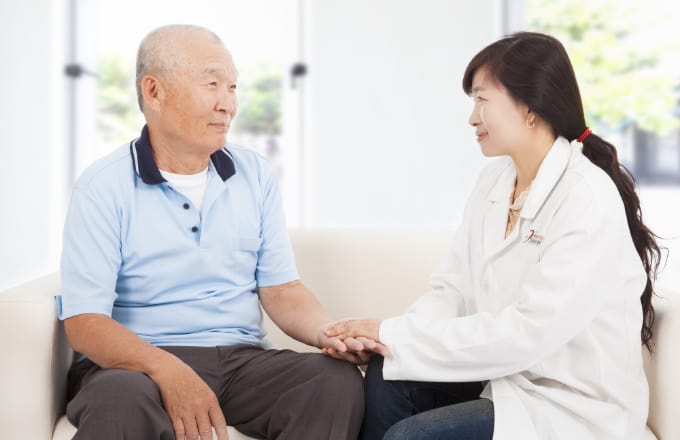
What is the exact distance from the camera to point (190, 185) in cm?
202

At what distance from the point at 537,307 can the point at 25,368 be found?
3.55 feet

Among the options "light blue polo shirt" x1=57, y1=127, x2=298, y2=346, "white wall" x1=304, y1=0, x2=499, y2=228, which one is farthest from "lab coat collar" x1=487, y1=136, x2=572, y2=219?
"white wall" x1=304, y1=0, x2=499, y2=228

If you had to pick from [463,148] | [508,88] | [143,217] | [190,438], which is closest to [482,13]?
[463,148]

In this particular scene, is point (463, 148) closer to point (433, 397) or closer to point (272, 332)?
point (272, 332)

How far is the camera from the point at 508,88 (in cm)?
180

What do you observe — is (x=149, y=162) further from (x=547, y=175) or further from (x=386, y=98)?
(x=386, y=98)

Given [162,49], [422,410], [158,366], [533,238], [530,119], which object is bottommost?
[422,410]

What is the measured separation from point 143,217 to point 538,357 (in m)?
0.94

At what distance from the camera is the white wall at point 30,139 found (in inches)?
143

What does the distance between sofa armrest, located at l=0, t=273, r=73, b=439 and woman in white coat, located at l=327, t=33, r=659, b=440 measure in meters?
0.64

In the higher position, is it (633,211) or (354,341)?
(633,211)

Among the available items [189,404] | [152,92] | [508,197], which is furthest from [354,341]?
[152,92]

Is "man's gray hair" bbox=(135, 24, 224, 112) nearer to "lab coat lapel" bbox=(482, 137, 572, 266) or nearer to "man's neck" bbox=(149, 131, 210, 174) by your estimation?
"man's neck" bbox=(149, 131, 210, 174)

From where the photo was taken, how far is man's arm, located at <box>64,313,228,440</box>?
5.45ft
